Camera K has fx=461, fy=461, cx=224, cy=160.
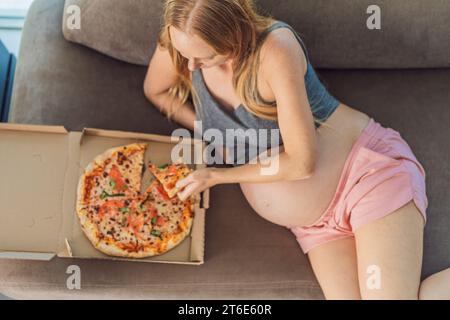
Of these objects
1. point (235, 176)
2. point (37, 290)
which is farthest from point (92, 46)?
point (37, 290)

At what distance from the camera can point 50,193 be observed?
1.20m

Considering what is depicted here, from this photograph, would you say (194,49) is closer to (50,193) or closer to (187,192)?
(187,192)

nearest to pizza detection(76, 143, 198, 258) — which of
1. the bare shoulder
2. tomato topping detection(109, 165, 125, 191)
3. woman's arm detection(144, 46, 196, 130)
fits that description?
tomato topping detection(109, 165, 125, 191)

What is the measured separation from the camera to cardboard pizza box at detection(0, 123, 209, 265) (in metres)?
1.16

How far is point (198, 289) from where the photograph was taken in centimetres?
124

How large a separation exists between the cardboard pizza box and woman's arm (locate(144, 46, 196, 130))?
0.12 m

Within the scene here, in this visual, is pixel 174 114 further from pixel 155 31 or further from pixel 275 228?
pixel 275 228

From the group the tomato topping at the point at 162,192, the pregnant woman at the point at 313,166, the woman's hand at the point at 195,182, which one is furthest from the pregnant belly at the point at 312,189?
the tomato topping at the point at 162,192

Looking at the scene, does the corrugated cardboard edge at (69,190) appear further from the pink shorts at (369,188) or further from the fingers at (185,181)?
the pink shorts at (369,188)

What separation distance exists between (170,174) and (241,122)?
0.79ft

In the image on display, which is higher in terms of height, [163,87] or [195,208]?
[163,87]

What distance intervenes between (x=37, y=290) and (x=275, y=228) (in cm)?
67

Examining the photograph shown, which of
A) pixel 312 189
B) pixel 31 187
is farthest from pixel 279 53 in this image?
pixel 31 187

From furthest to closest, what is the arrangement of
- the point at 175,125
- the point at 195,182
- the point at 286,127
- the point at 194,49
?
the point at 175,125, the point at 195,182, the point at 286,127, the point at 194,49
